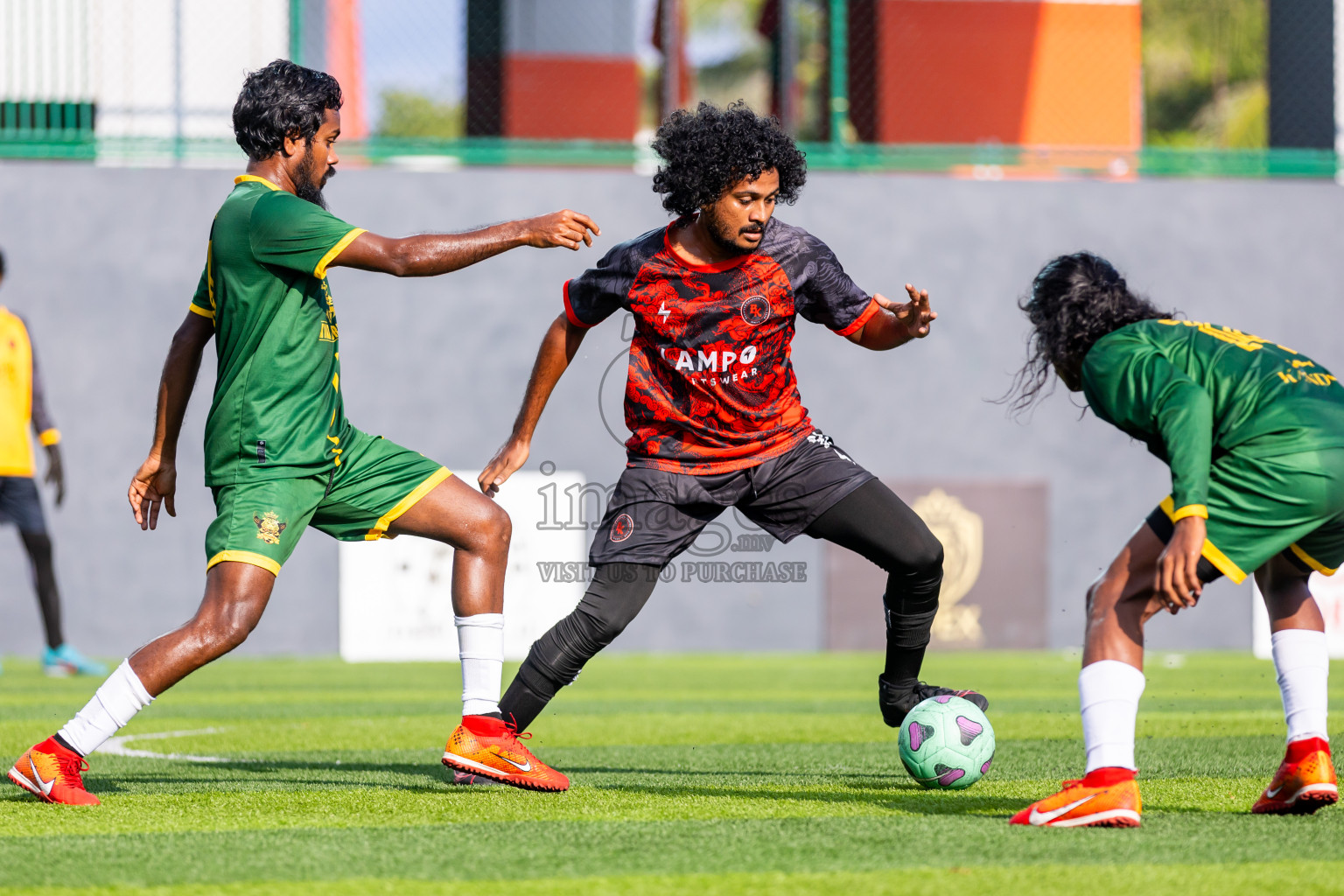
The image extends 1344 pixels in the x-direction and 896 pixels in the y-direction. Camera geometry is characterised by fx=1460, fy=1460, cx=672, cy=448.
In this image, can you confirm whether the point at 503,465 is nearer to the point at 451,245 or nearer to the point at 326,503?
the point at 326,503

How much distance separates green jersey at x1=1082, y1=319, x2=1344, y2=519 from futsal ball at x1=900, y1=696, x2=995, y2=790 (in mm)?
1307

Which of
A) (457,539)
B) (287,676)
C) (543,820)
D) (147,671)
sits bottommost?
(287,676)

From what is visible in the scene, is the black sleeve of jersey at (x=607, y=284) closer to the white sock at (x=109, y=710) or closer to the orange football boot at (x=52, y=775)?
the white sock at (x=109, y=710)

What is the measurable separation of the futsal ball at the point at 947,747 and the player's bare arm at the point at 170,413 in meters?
2.57

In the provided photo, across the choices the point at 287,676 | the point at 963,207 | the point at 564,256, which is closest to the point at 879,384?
the point at 963,207

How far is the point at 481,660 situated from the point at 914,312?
1.88m

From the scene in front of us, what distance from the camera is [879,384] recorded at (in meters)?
13.0

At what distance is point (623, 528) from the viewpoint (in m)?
5.00

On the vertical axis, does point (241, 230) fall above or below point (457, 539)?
above

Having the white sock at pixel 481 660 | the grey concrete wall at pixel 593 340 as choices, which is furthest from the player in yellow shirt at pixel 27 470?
the white sock at pixel 481 660

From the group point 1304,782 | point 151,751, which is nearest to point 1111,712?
point 1304,782

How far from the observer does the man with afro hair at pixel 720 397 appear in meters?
4.98

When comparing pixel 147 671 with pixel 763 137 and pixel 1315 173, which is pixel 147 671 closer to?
pixel 763 137

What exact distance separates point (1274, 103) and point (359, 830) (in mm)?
13156
